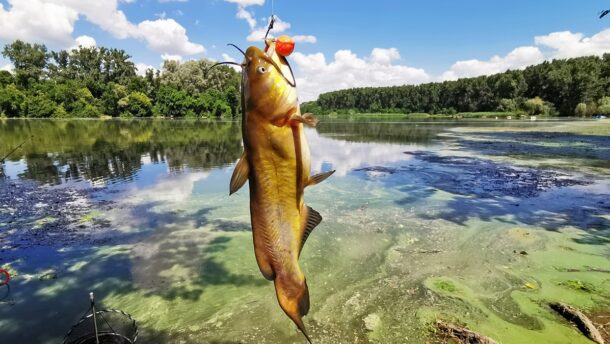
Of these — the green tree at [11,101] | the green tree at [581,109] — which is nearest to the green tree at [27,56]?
the green tree at [11,101]

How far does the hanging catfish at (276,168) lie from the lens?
Result: 1.65m

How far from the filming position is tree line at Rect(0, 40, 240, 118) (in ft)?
295

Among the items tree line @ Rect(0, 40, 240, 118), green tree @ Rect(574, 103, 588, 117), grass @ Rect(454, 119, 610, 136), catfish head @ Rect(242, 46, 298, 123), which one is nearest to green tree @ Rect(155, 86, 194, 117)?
tree line @ Rect(0, 40, 240, 118)

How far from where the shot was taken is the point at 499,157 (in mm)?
28094

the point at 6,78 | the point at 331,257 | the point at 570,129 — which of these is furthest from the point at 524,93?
the point at 6,78

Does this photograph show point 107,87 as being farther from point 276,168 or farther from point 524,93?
point 524,93

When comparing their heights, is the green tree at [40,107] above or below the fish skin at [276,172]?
above

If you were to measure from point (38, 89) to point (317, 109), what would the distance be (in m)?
111

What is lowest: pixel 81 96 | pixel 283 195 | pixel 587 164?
pixel 587 164

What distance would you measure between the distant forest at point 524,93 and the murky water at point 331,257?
107 m

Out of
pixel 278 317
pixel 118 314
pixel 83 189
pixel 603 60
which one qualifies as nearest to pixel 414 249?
pixel 278 317

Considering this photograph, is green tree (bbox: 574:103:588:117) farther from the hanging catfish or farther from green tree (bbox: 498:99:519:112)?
the hanging catfish

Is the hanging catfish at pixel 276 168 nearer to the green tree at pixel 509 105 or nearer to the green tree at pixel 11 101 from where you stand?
the green tree at pixel 11 101

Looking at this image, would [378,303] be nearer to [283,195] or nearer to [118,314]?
[118,314]
